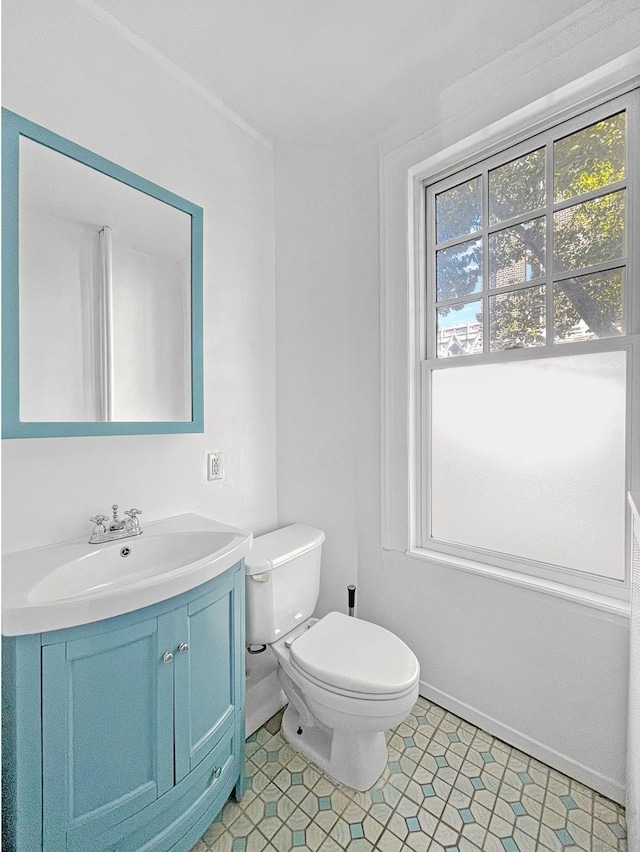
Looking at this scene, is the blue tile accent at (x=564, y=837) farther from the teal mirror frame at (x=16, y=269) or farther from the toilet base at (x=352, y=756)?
the teal mirror frame at (x=16, y=269)

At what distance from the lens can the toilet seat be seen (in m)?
1.38

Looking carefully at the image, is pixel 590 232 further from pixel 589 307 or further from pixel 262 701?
pixel 262 701

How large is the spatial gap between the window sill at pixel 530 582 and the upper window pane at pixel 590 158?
4.45ft

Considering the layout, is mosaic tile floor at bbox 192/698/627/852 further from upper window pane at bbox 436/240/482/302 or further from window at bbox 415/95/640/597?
upper window pane at bbox 436/240/482/302

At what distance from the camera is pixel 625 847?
1292 millimetres

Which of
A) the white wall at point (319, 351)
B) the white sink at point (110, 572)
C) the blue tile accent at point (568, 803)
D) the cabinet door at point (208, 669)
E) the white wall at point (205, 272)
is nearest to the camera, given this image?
the white sink at point (110, 572)

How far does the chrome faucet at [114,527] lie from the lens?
137 cm

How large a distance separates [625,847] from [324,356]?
1.89m

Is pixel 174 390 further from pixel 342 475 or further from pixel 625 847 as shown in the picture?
pixel 625 847

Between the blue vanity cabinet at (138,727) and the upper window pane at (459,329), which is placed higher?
the upper window pane at (459,329)

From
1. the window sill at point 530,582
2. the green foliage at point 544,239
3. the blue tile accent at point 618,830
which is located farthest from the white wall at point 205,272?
the blue tile accent at point 618,830

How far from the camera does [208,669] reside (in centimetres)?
128

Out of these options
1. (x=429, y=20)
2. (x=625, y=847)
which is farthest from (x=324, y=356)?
(x=625, y=847)

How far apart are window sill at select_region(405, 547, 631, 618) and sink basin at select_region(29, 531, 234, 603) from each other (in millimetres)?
880
